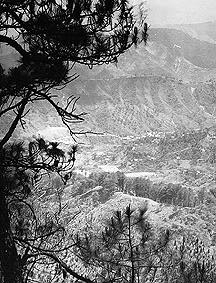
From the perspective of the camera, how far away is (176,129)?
17638 cm

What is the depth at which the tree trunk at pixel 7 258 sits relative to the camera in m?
3.82

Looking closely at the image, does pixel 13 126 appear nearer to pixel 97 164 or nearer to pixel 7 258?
pixel 7 258

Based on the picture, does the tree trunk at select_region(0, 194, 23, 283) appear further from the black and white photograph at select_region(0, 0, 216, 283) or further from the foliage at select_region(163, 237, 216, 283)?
Result: the foliage at select_region(163, 237, 216, 283)

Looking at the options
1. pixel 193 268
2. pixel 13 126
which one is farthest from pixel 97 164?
pixel 13 126

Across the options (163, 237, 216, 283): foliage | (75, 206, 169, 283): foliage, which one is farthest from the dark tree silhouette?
(163, 237, 216, 283): foliage

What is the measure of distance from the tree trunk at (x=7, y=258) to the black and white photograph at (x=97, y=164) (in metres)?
0.01

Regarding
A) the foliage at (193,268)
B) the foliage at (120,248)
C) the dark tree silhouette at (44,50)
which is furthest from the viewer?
the foliage at (193,268)

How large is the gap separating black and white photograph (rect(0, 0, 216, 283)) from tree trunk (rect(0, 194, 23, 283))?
0.4 inches

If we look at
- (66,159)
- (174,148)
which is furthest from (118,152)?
(66,159)

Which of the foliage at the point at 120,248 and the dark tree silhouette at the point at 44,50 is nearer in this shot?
the dark tree silhouette at the point at 44,50

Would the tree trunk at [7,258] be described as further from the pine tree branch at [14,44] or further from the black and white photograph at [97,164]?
the pine tree branch at [14,44]

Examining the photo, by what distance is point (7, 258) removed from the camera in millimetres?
3857

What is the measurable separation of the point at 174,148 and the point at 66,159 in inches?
5165

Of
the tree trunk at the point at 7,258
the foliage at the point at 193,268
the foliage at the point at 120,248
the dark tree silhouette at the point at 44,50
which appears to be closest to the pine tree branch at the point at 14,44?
the dark tree silhouette at the point at 44,50
